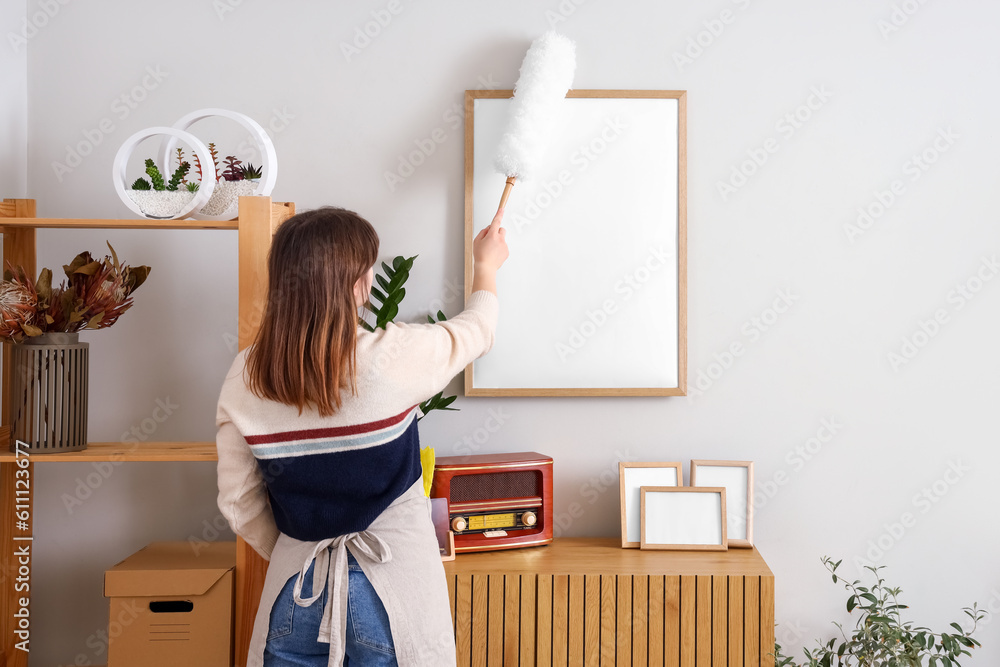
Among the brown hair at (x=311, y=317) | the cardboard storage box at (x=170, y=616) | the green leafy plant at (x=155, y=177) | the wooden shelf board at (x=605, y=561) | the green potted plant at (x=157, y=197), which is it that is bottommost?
the cardboard storage box at (x=170, y=616)

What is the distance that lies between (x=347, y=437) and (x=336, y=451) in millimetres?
32

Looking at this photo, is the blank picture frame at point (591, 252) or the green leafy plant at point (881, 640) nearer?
the green leafy plant at point (881, 640)

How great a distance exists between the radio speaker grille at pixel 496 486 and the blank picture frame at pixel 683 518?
29cm

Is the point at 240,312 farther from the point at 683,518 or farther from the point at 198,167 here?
the point at 683,518

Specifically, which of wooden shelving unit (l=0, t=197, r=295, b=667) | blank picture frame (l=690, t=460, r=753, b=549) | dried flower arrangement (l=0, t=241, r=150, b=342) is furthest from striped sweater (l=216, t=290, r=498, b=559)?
blank picture frame (l=690, t=460, r=753, b=549)

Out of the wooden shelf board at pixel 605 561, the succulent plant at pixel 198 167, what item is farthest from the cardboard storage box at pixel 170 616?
the succulent plant at pixel 198 167

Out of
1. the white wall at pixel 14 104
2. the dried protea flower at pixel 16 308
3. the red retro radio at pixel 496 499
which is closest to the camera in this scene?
the dried protea flower at pixel 16 308

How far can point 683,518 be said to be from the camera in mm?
1794

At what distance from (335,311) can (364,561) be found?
452mm

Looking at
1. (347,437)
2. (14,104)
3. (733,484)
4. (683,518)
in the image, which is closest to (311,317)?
(347,437)

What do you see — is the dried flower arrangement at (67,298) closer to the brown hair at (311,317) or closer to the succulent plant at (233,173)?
the succulent plant at (233,173)

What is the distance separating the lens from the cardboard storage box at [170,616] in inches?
61.2

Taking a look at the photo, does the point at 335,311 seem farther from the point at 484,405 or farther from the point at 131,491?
the point at 131,491

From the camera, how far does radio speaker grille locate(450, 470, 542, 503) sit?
1.74m
